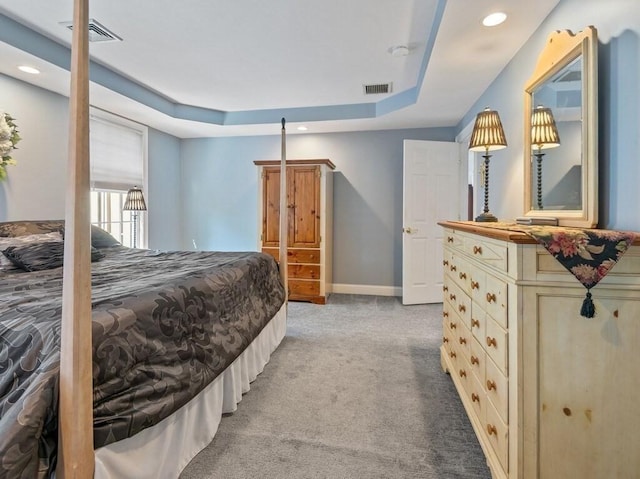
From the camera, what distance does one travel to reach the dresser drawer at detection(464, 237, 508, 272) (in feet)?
4.25

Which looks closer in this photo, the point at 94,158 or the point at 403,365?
the point at 403,365

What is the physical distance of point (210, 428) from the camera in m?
1.74

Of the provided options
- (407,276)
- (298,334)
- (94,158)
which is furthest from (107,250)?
(407,276)

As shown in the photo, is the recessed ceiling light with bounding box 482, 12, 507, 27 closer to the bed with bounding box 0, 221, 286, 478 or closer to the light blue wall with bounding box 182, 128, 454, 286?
the bed with bounding box 0, 221, 286, 478

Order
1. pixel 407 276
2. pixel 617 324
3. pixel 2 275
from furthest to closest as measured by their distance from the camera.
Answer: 1. pixel 407 276
2. pixel 2 275
3. pixel 617 324

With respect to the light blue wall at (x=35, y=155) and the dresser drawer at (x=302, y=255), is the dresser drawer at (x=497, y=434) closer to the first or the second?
the dresser drawer at (x=302, y=255)

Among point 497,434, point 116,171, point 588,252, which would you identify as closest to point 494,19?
point 588,252

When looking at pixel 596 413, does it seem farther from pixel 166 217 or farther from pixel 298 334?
pixel 166 217

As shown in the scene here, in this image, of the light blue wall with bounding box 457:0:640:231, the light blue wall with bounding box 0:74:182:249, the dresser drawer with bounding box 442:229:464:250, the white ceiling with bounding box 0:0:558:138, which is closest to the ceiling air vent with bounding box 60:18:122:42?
the white ceiling with bounding box 0:0:558:138

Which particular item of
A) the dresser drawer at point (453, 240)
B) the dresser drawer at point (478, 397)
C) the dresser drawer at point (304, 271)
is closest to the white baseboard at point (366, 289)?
the dresser drawer at point (304, 271)

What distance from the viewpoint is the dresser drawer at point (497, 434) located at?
50.3 inches

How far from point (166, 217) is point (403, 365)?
4.02 meters

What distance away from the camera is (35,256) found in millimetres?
2291

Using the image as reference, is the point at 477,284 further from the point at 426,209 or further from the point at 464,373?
the point at 426,209
